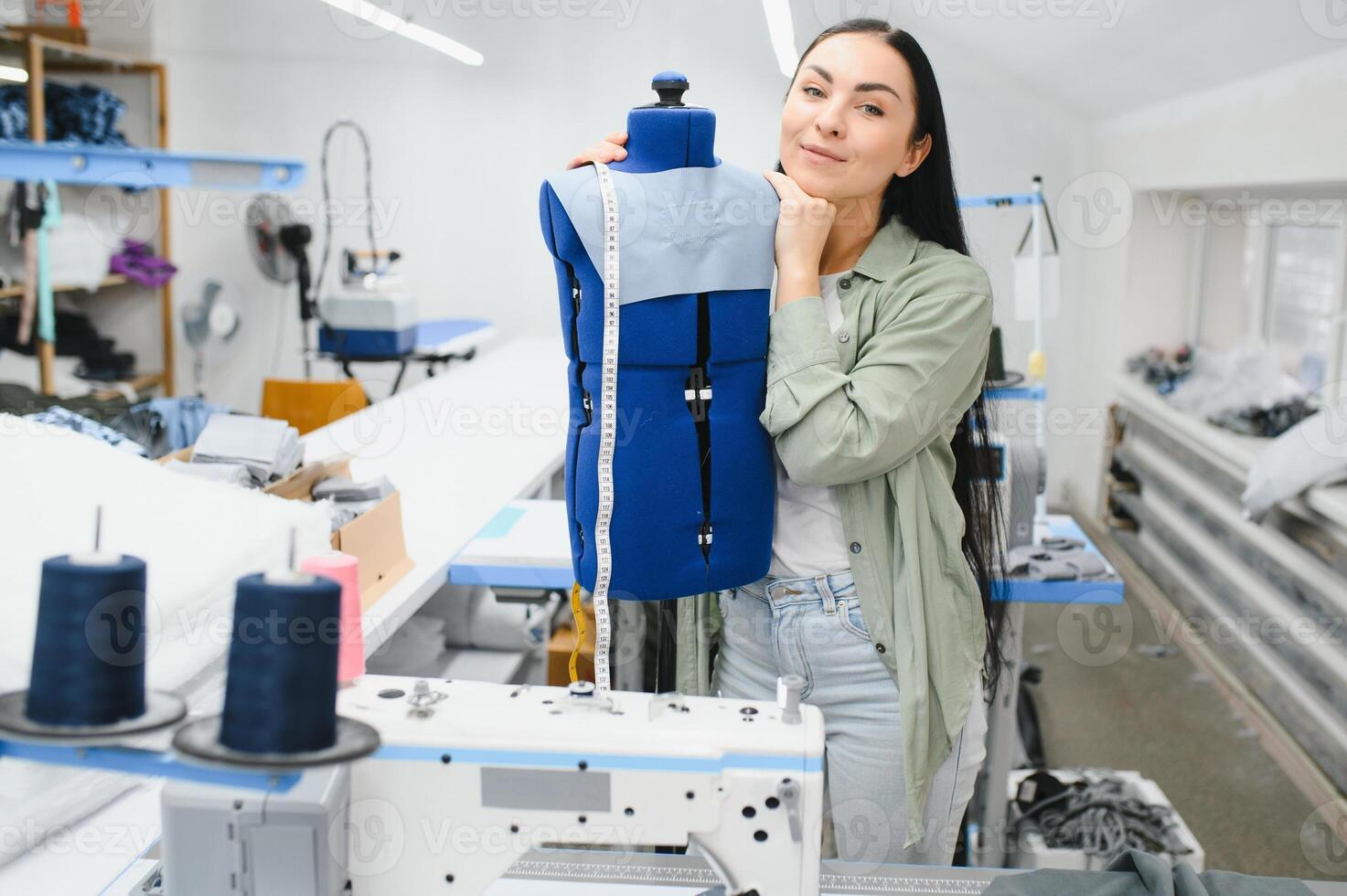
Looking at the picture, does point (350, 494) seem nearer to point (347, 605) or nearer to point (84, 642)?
point (347, 605)

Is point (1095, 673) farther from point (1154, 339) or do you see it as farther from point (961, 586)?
point (961, 586)

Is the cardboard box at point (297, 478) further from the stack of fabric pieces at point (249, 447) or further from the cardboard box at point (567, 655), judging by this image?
the cardboard box at point (567, 655)

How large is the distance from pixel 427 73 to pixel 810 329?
5.20 meters

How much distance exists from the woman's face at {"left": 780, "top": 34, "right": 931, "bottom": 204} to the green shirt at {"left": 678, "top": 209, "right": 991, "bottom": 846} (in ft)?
0.32

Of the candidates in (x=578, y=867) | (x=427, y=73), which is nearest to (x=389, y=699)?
(x=578, y=867)

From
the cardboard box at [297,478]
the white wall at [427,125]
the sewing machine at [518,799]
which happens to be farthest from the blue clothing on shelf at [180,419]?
the white wall at [427,125]

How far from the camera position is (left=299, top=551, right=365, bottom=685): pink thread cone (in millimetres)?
1103

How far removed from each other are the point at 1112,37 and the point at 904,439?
10.5 feet

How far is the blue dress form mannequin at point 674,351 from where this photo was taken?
1.37 m

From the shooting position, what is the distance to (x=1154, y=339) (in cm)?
560

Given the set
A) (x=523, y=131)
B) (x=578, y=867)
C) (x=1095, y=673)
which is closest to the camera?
(x=578, y=867)

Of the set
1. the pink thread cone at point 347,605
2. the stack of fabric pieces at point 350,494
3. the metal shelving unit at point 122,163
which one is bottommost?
the stack of fabric pieces at point 350,494

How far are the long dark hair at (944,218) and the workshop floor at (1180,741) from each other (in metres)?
1.79

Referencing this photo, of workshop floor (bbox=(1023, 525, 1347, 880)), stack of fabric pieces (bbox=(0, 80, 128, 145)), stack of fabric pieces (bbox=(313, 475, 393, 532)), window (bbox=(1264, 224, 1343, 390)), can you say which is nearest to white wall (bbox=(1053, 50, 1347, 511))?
window (bbox=(1264, 224, 1343, 390))
